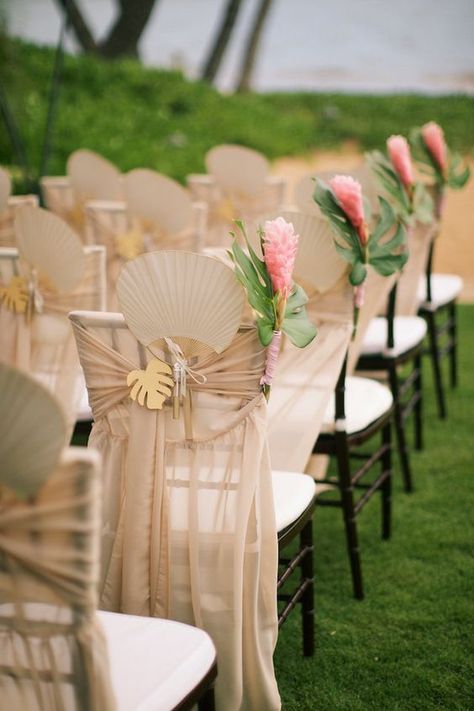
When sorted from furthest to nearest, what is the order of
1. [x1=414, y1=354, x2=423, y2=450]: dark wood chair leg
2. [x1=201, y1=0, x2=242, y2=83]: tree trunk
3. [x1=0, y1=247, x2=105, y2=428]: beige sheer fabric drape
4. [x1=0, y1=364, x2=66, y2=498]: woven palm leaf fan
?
[x1=201, y1=0, x2=242, y2=83]: tree trunk, [x1=414, y1=354, x2=423, y2=450]: dark wood chair leg, [x1=0, y1=247, x2=105, y2=428]: beige sheer fabric drape, [x1=0, y1=364, x2=66, y2=498]: woven palm leaf fan

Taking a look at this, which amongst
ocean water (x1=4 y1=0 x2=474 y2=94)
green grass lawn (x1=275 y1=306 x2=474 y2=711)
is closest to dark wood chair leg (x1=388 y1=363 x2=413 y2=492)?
green grass lawn (x1=275 y1=306 x2=474 y2=711)

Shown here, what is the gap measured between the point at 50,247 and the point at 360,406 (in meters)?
0.96

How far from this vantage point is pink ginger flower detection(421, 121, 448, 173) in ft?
11.5

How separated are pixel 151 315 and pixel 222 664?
2.24 feet

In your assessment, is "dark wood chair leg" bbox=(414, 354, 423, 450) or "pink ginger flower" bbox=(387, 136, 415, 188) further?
"dark wood chair leg" bbox=(414, 354, 423, 450)

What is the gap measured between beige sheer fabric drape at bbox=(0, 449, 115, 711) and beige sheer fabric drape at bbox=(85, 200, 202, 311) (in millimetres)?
2145

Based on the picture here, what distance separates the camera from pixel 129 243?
133 inches

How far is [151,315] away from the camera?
5.56 ft

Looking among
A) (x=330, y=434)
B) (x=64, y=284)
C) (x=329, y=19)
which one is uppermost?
(x=329, y=19)

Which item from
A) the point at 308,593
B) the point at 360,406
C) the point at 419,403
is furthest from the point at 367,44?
the point at 308,593

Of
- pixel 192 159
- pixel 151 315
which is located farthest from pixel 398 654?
pixel 192 159

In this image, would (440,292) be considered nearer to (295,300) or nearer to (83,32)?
(295,300)

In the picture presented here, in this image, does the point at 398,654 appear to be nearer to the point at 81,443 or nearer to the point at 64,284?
the point at 64,284

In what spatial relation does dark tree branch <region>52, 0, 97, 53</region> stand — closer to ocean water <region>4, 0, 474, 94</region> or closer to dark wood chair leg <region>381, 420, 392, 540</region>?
ocean water <region>4, 0, 474, 94</region>
